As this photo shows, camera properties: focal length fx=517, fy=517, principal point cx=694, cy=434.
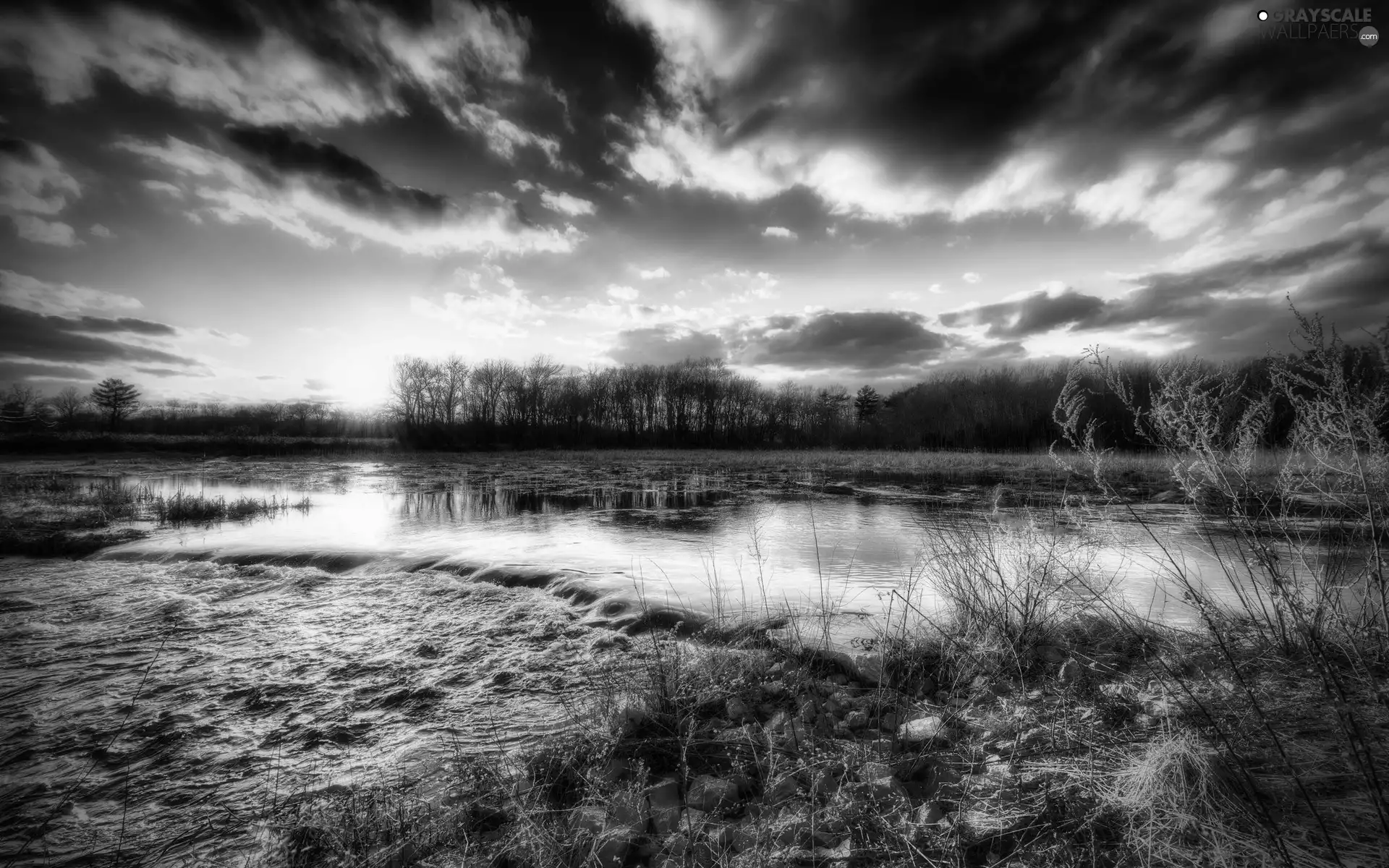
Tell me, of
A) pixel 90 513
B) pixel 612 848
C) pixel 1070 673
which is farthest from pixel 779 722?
pixel 90 513

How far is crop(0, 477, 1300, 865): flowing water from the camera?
3.21m

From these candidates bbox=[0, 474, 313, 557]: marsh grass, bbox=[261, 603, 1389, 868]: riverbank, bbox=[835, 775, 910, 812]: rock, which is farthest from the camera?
bbox=[0, 474, 313, 557]: marsh grass

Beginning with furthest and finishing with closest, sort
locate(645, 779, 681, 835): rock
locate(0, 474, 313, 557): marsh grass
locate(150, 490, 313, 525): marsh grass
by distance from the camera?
locate(150, 490, 313, 525): marsh grass
locate(0, 474, 313, 557): marsh grass
locate(645, 779, 681, 835): rock

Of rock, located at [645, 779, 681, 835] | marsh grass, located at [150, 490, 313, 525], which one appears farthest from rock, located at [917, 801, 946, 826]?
marsh grass, located at [150, 490, 313, 525]

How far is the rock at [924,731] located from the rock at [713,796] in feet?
3.45

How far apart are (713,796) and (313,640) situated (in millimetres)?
4979

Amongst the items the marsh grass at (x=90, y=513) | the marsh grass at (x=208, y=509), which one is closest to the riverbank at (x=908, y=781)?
the marsh grass at (x=90, y=513)

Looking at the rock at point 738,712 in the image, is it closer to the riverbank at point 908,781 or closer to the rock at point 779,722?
the riverbank at point 908,781

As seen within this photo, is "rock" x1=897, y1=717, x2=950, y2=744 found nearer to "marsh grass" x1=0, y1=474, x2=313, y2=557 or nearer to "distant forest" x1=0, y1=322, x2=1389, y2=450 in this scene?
"marsh grass" x1=0, y1=474, x2=313, y2=557

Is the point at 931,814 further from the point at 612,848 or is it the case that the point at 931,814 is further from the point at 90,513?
the point at 90,513

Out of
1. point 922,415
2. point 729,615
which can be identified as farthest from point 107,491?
point 922,415

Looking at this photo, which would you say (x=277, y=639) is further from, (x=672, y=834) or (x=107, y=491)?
(x=107, y=491)

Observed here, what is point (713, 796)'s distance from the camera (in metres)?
2.64

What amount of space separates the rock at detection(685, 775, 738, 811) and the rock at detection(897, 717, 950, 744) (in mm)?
1052
